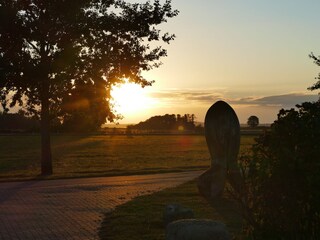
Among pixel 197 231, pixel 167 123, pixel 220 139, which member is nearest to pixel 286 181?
pixel 197 231

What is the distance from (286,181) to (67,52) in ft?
66.1

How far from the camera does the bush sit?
5.21m

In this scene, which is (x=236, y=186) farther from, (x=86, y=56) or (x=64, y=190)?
(x=86, y=56)

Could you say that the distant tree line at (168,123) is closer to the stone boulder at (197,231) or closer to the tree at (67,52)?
the tree at (67,52)

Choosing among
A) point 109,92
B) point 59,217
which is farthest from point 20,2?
point 59,217

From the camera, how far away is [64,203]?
49.0 feet

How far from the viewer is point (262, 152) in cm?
573

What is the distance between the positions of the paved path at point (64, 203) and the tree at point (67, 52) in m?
5.33

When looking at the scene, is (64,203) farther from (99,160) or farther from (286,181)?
(99,160)

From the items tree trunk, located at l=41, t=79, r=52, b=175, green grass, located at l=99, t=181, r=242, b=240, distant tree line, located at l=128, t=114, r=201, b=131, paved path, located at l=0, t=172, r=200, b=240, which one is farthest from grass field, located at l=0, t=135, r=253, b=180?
distant tree line, located at l=128, t=114, r=201, b=131

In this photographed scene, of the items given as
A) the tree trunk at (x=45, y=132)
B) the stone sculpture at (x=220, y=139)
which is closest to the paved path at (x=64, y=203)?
the stone sculpture at (x=220, y=139)

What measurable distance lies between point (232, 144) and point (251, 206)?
9.17m

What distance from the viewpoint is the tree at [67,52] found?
77.7 feet

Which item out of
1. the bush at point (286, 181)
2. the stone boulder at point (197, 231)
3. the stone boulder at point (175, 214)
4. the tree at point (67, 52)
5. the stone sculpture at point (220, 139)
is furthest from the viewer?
the tree at point (67, 52)
